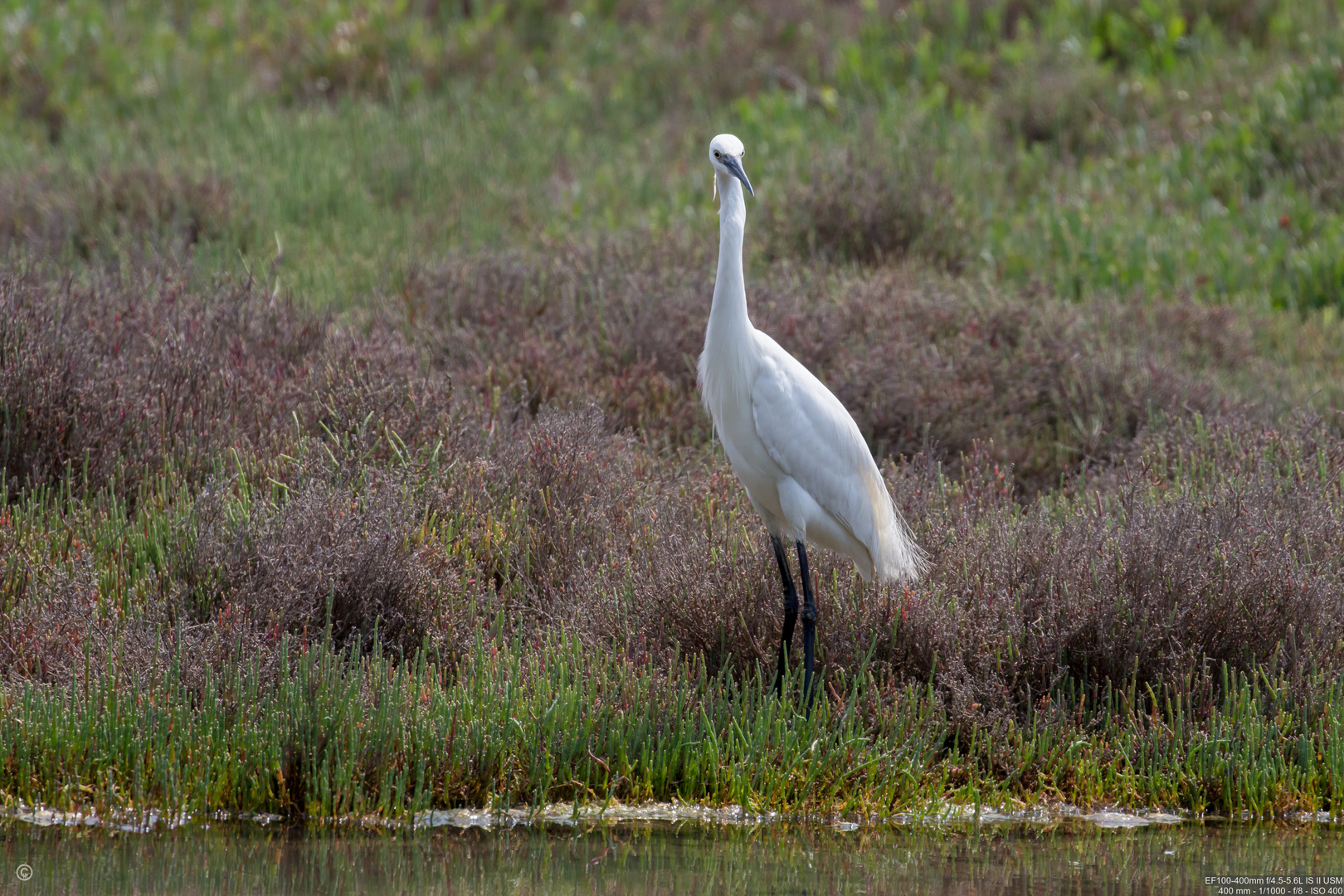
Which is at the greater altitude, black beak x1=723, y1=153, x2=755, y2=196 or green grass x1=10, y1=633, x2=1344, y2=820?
black beak x1=723, y1=153, x2=755, y2=196

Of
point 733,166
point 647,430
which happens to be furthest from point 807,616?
point 647,430

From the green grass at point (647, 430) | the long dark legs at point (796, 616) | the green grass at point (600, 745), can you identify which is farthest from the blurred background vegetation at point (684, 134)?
the long dark legs at point (796, 616)

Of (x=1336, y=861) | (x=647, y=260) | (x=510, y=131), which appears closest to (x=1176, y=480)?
(x=1336, y=861)

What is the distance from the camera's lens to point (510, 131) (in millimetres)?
10758

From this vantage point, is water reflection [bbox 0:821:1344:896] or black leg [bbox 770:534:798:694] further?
black leg [bbox 770:534:798:694]

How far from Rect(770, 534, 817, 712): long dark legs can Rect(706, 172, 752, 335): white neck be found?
78 centimetres

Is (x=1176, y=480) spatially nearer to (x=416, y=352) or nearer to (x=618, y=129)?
(x=416, y=352)

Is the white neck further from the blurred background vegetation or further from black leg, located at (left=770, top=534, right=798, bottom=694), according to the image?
the blurred background vegetation

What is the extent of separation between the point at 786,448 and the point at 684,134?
712 cm

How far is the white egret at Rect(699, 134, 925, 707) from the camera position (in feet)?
14.6

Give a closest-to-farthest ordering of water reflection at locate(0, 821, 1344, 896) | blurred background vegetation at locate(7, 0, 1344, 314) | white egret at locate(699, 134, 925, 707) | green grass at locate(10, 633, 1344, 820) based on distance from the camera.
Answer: water reflection at locate(0, 821, 1344, 896) → green grass at locate(10, 633, 1344, 820) → white egret at locate(699, 134, 925, 707) → blurred background vegetation at locate(7, 0, 1344, 314)

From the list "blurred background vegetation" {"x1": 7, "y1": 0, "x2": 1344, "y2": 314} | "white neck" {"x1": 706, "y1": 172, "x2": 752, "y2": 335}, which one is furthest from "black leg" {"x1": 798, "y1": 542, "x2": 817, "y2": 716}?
"blurred background vegetation" {"x1": 7, "y1": 0, "x2": 1344, "y2": 314}

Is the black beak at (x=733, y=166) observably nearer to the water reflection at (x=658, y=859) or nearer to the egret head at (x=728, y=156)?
the egret head at (x=728, y=156)

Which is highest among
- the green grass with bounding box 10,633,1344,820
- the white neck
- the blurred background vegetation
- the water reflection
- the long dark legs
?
the blurred background vegetation
